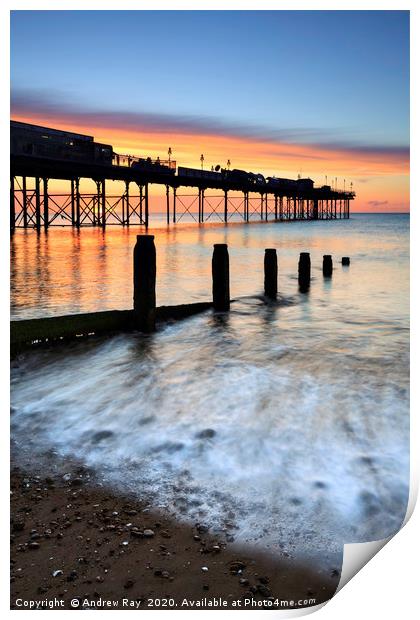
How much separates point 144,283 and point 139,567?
16.0ft

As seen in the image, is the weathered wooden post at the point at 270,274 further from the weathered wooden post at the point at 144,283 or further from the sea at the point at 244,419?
the weathered wooden post at the point at 144,283

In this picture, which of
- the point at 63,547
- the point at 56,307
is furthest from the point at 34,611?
the point at 56,307

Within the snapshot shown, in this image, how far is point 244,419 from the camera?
4.85 meters

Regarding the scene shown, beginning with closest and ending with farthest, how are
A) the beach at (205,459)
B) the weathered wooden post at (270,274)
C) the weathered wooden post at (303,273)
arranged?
1. the beach at (205,459)
2. the weathered wooden post at (270,274)
3. the weathered wooden post at (303,273)

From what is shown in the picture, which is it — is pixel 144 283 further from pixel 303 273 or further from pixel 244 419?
pixel 303 273

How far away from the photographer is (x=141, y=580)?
2803mm

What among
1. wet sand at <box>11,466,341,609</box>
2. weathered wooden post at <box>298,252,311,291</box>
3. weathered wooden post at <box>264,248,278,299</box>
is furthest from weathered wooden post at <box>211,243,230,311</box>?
wet sand at <box>11,466,341,609</box>

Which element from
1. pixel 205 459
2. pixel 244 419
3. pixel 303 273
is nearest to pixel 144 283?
pixel 244 419

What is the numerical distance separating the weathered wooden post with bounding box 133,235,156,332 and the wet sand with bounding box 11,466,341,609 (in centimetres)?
431

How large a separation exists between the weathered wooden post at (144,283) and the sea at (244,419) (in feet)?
0.69

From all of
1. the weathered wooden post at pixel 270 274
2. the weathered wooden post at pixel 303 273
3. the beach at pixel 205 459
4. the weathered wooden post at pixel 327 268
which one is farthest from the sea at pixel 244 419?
the weathered wooden post at pixel 327 268

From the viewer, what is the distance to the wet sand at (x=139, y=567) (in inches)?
109

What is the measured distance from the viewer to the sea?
139 inches

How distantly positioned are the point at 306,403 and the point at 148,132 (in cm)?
331
